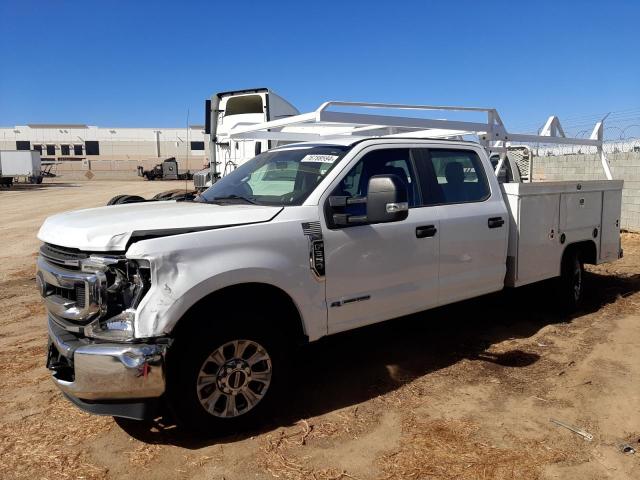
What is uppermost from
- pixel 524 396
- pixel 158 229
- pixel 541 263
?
pixel 158 229

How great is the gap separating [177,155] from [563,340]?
246 ft

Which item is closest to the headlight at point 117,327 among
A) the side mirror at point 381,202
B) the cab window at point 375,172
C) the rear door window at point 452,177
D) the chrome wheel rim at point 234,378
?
the chrome wheel rim at point 234,378

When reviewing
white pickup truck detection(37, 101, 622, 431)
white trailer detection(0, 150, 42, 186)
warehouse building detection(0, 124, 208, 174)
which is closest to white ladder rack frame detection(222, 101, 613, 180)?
white pickup truck detection(37, 101, 622, 431)

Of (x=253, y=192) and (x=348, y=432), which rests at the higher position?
(x=253, y=192)

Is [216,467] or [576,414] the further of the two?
[576,414]

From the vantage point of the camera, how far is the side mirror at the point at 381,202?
378 centimetres

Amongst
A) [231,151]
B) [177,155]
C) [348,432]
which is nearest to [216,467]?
[348,432]

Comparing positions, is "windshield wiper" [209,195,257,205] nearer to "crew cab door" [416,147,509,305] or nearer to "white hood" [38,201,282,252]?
"white hood" [38,201,282,252]

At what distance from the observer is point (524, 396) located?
14.0 ft

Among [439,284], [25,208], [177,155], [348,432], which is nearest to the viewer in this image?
[348,432]

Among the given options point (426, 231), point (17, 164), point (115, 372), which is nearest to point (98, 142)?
point (17, 164)

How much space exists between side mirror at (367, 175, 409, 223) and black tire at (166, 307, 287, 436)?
1044mm

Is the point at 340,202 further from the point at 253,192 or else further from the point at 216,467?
the point at 216,467

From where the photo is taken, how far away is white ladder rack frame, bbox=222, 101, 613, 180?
4605mm
